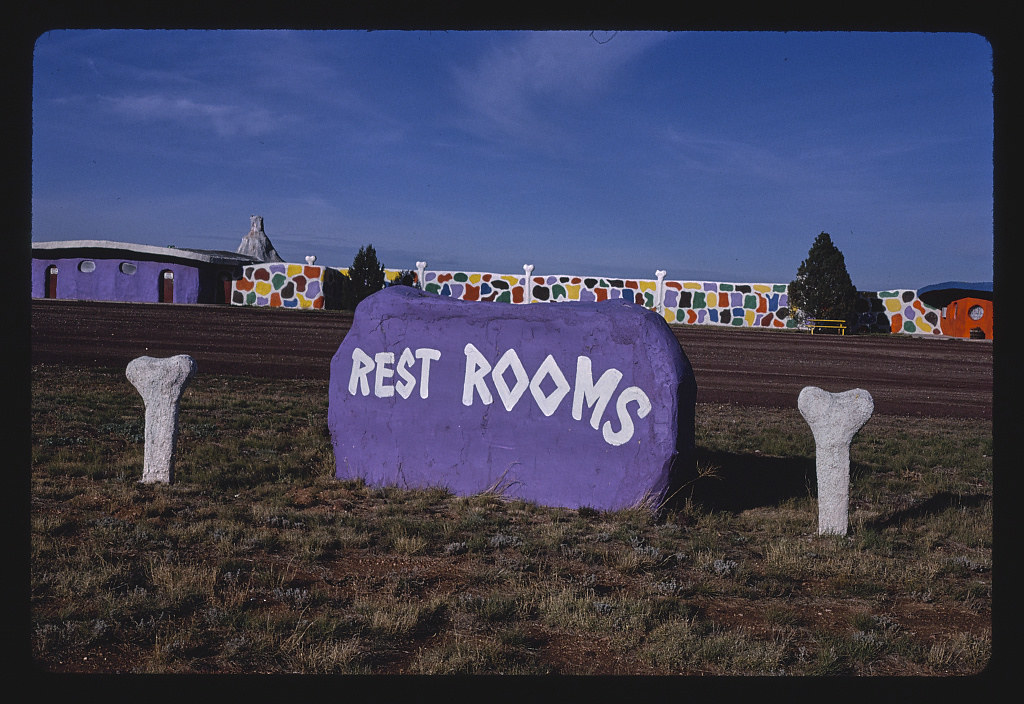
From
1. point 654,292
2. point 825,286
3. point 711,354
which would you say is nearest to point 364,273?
point 654,292

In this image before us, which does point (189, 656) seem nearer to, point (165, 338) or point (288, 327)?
point (165, 338)

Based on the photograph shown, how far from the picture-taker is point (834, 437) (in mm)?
4922

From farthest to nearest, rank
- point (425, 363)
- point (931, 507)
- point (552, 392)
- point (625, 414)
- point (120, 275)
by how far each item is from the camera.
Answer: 1. point (120, 275)
2. point (931, 507)
3. point (425, 363)
4. point (552, 392)
5. point (625, 414)

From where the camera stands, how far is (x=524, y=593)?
3.84 m

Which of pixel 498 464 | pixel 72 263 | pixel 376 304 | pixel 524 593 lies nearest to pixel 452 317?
pixel 376 304

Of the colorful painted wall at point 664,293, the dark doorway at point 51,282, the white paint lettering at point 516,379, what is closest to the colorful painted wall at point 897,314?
the colorful painted wall at point 664,293

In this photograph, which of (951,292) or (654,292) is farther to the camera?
(654,292)

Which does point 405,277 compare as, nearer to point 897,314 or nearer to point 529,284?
point 529,284

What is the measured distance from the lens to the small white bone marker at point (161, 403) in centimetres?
570

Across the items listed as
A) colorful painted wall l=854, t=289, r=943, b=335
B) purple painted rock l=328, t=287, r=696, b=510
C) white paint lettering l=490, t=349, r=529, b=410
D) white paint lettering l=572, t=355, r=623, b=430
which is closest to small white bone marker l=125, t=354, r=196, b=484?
purple painted rock l=328, t=287, r=696, b=510

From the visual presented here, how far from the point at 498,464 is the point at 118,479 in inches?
124

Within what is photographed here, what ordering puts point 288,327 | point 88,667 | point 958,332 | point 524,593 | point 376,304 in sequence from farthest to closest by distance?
point 958,332 → point 288,327 → point 376,304 → point 524,593 → point 88,667

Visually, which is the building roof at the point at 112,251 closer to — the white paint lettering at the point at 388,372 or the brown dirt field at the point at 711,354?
the brown dirt field at the point at 711,354

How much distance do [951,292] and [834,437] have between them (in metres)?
30.0
